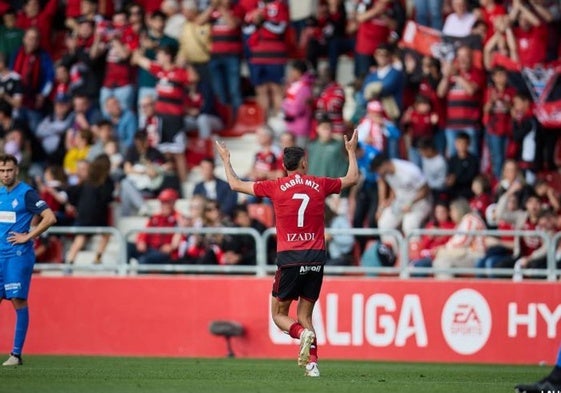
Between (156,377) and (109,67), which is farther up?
(109,67)

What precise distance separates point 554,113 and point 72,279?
7.51m

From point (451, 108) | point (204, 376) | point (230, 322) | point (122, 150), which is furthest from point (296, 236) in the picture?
point (122, 150)

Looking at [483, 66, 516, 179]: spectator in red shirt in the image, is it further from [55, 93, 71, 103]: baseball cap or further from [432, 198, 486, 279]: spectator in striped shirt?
[55, 93, 71, 103]: baseball cap

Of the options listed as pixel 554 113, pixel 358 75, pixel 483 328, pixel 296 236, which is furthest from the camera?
pixel 358 75

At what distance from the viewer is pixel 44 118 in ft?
78.6

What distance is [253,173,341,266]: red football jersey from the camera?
1370cm

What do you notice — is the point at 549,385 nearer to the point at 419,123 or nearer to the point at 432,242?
the point at 432,242

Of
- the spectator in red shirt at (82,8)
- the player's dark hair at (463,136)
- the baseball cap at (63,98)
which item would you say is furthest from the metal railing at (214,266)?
the spectator in red shirt at (82,8)

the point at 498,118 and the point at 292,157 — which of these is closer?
the point at 292,157

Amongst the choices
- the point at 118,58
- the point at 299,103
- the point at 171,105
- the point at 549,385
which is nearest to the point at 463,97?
the point at 299,103

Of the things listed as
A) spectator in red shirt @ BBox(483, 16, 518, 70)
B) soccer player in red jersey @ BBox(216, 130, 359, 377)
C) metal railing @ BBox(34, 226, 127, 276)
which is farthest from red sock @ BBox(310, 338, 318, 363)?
spectator in red shirt @ BBox(483, 16, 518, 70)

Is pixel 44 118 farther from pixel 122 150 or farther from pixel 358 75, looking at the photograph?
pixel 358 75

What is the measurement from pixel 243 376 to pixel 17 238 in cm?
296

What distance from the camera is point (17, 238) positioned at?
1525 cm
